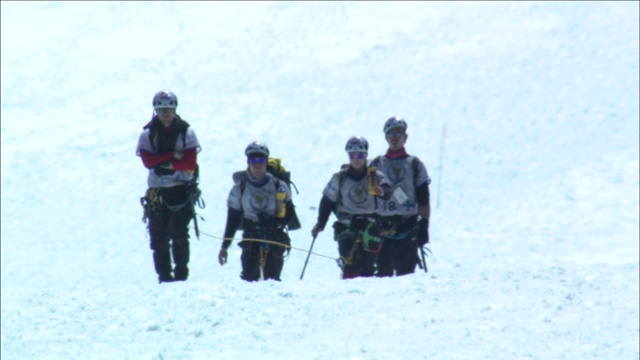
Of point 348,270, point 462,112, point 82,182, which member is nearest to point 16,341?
point 348,270

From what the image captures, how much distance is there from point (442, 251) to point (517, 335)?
977 cm

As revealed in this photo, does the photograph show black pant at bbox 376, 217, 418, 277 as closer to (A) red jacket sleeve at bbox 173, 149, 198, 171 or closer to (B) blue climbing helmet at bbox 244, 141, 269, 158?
(B) blue climbing helmet at bbox 244, 141, 269, 158

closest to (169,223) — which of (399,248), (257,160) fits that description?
(257,160)

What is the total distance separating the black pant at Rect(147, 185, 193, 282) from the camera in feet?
34.0

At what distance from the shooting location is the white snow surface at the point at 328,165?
825 centimetres

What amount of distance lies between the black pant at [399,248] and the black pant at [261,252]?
88cm

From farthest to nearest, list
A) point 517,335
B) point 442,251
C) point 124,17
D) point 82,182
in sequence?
point 124,17, point 82,182, point 442,251, point 517,335

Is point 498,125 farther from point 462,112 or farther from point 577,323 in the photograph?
point 577,323

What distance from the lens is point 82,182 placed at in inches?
811

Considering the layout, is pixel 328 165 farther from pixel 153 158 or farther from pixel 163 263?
pixel 153 158

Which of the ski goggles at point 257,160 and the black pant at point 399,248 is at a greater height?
the ski goggles at point 257,160

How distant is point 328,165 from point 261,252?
1123cm

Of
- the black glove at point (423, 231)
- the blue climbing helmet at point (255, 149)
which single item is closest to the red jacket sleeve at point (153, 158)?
the blue climbing helmet at point (255, 149)

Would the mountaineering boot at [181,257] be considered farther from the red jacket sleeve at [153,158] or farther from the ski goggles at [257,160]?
the ski goggles at [257,160]
